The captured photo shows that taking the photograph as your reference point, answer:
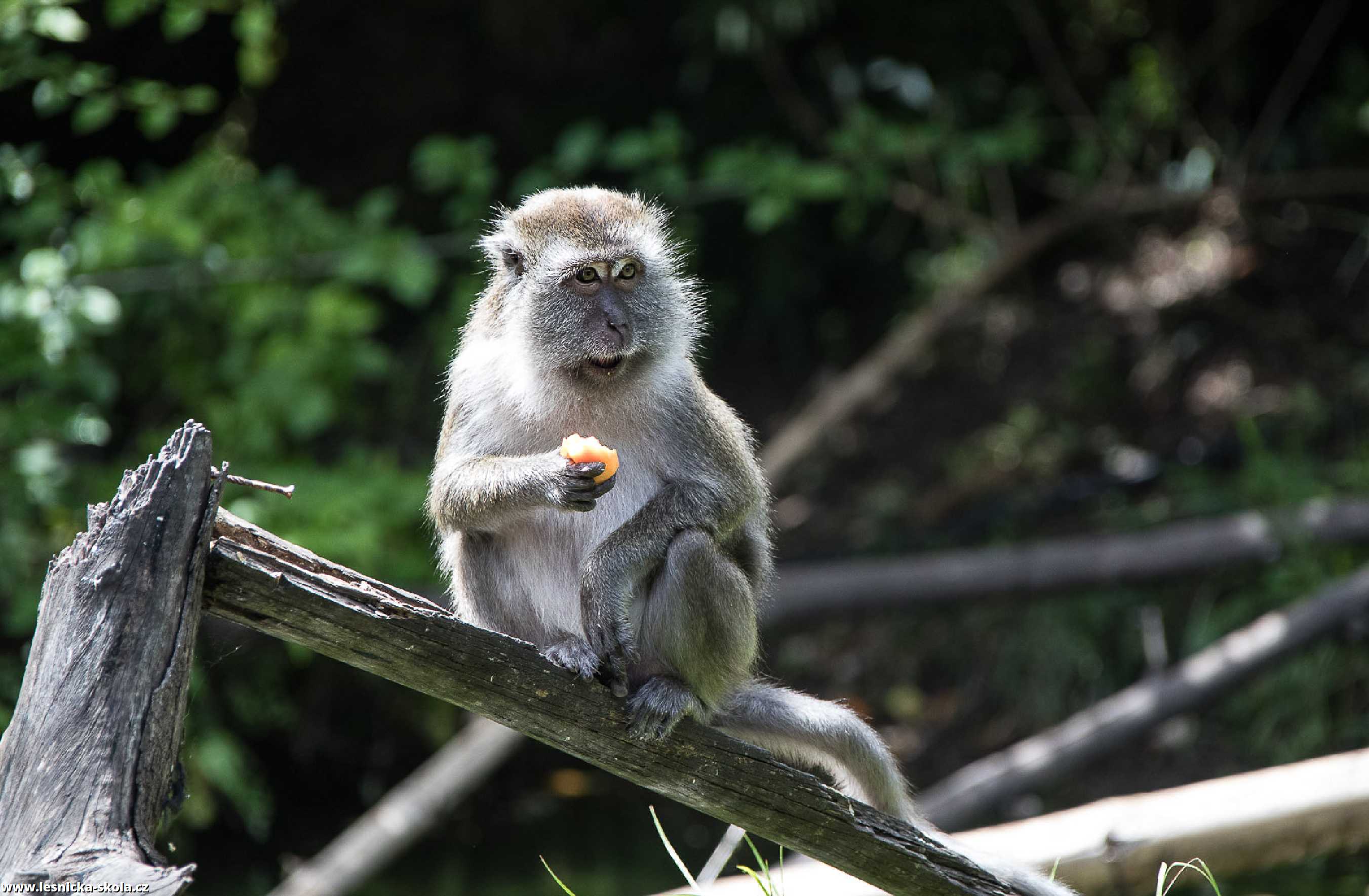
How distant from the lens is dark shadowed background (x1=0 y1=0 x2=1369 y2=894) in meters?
7.15

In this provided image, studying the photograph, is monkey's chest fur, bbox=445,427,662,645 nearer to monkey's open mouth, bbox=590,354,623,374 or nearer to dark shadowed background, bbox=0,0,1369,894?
monkey's open mouth, bbox=590,354,623,374

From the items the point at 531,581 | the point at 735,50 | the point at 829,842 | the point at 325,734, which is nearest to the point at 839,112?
the point at 735,50

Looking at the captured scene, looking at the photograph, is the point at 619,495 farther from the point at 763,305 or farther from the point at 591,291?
the point at 763,305

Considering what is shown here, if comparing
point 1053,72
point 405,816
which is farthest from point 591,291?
point 1053,72

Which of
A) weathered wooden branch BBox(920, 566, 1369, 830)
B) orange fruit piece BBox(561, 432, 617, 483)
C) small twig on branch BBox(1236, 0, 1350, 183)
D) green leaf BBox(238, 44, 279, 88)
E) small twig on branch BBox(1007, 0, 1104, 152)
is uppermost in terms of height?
small twig on branch BBox(1236, 0, 1350, 183)

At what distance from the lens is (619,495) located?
4.05 meters

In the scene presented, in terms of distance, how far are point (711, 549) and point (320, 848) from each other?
5317 millimetres

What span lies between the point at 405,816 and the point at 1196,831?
141 inches

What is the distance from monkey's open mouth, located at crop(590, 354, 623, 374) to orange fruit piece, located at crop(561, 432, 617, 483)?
380 millimetres

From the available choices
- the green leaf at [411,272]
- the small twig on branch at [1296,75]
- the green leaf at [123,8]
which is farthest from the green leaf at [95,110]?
the small twig on branch at [1296,75]

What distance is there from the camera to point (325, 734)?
8414mm

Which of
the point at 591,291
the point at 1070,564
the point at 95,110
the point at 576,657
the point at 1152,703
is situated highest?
the point at 1070,564

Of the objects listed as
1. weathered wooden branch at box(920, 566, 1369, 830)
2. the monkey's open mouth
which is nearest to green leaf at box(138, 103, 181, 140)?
the monkey's open mouth

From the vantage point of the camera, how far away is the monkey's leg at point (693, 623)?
3572mm
